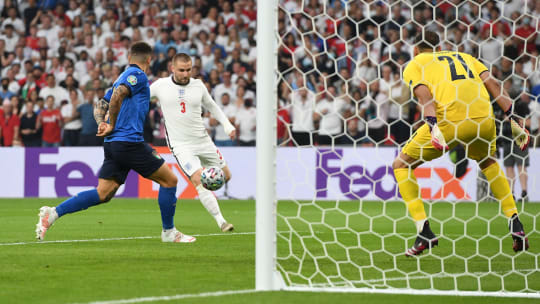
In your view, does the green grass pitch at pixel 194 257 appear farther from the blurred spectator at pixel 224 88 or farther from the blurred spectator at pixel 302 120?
the blurred spectator at pixel 224 88

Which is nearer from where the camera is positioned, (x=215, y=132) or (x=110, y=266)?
(x=110, y=266)

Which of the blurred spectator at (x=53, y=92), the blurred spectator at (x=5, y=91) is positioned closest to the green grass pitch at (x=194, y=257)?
the blurred spectator at (x=53, y=92)

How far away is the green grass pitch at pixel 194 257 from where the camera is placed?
5.16 m

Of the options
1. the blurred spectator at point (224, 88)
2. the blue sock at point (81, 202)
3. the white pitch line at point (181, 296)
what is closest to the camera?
the white pitch line at point (181, 296)

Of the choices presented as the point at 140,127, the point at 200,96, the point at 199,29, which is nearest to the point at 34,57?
the point at 199,29

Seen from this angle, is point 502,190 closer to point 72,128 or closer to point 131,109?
point 131,109

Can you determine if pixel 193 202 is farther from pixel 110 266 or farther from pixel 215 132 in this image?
pixel 110 266

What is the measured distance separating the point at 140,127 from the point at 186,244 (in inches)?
43.8

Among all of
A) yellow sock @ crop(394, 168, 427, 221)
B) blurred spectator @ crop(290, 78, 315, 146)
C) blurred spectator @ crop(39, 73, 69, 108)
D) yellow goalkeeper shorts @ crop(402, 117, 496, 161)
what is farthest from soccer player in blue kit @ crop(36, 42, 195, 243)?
blurred spectator @ crop(39, 73, 69, 108)

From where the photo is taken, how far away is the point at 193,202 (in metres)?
15.0

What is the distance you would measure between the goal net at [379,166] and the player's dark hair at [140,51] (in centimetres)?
117

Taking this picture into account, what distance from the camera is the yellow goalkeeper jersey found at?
711 cm

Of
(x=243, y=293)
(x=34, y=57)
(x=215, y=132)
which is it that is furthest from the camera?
(x=34, y=57)

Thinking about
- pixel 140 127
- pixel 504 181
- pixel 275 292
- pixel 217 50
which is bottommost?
pixel 275 292
